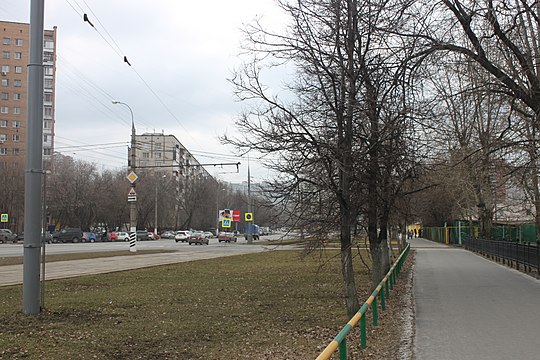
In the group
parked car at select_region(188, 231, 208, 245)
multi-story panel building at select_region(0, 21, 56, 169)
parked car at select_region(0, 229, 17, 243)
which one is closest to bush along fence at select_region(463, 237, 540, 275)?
parked car at select_region(188, 231, 208, 245)

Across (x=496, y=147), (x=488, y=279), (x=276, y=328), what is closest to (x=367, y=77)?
(x=276, y=328)

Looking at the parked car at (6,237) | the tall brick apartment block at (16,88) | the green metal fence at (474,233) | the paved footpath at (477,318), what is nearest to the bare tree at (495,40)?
the paved footpath at (477,318)

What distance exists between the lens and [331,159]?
10.5 metres

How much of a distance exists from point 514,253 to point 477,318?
50.8ft

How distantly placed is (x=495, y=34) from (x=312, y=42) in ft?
20.0

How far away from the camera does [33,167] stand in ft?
35.7

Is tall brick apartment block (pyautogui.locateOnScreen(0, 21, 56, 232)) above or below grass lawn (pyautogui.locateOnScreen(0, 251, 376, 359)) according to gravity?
above

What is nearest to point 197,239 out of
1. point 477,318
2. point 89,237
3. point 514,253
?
point 89,237

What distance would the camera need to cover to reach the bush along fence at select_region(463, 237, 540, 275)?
70.6 ft

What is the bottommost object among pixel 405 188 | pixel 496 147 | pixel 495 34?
pixel 405 188

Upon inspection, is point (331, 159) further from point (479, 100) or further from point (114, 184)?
point (114, 184)

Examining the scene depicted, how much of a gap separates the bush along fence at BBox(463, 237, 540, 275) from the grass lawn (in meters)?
8.14

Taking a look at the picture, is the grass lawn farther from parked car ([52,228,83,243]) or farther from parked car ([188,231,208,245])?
parked car ([52,228,83,243])

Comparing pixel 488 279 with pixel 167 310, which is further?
pixel 488 279
